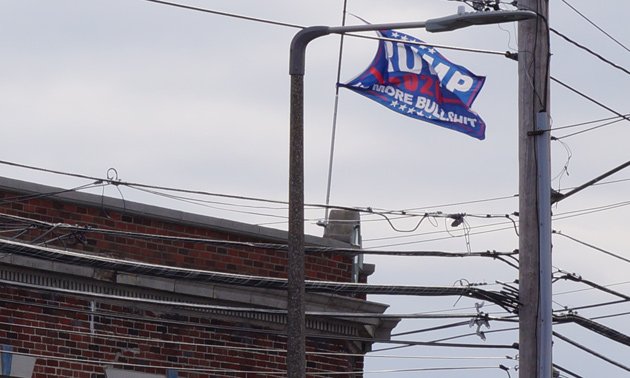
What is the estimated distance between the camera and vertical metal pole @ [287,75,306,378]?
12727 mm

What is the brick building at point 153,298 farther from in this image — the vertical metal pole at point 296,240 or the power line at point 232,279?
the vertical metal pole at point 296,240

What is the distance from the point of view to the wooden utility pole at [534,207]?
16078 millimetres

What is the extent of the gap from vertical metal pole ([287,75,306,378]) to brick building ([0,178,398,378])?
3.13 metres

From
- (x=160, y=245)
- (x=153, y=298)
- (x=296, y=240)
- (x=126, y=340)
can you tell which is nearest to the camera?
(x=296, y=240)

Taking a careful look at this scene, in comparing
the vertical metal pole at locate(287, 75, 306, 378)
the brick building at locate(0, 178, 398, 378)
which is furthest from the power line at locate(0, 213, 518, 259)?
the vertical metal pole at locate(287, 75, 306, 378)

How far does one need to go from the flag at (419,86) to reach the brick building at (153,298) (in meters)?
2.24

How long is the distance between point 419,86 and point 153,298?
160 inches

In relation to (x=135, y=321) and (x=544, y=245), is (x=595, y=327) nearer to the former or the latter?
(x=544, y=245)

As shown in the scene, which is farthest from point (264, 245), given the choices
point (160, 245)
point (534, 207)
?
point (534, 207)

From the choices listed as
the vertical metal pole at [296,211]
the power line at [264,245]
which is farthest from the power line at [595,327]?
the vertical metal pole at [296,211]

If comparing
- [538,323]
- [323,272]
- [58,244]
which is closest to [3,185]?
[58,244]

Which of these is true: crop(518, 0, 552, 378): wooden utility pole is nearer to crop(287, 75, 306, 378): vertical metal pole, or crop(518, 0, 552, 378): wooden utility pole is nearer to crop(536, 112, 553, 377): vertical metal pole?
crop(536, 112, 553, 377): vertical metal pole

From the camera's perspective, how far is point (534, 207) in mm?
16203

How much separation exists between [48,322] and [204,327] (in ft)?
6.22
